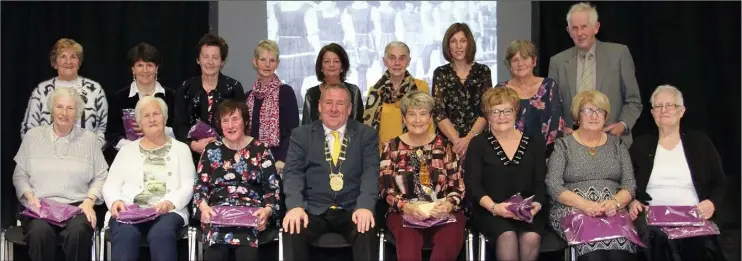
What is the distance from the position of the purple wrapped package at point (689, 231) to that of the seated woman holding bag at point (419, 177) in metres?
1.08

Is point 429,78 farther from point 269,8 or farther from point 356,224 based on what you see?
point 356,224

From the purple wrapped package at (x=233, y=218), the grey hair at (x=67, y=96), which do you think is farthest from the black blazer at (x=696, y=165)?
the grey hair at (x=67, y=96)

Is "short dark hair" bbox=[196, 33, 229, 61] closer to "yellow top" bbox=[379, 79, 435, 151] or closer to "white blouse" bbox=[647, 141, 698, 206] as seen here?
"yellow top" bbox=[379, 79, 435, 151]

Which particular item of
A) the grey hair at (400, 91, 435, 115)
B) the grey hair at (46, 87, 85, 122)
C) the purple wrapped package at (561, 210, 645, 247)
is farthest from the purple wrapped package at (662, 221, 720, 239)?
the grey hair at (46, 87, 85, 122)

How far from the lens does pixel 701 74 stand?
6.58 meters

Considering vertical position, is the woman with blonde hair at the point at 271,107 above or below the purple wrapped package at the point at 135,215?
above

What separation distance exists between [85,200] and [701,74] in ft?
13.9

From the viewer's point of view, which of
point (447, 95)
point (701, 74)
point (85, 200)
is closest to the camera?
point (85, 200)

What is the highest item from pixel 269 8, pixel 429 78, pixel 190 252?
pixel 269 8

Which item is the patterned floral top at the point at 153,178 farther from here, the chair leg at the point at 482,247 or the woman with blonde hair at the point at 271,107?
the chair leg at the point at 482,247

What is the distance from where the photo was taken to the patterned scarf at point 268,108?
5.52m

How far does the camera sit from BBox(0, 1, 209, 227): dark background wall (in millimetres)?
6645

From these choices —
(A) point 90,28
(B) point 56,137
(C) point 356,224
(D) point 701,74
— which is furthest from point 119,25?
(D) point 701,74

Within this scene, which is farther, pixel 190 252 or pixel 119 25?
pixel 119 25
